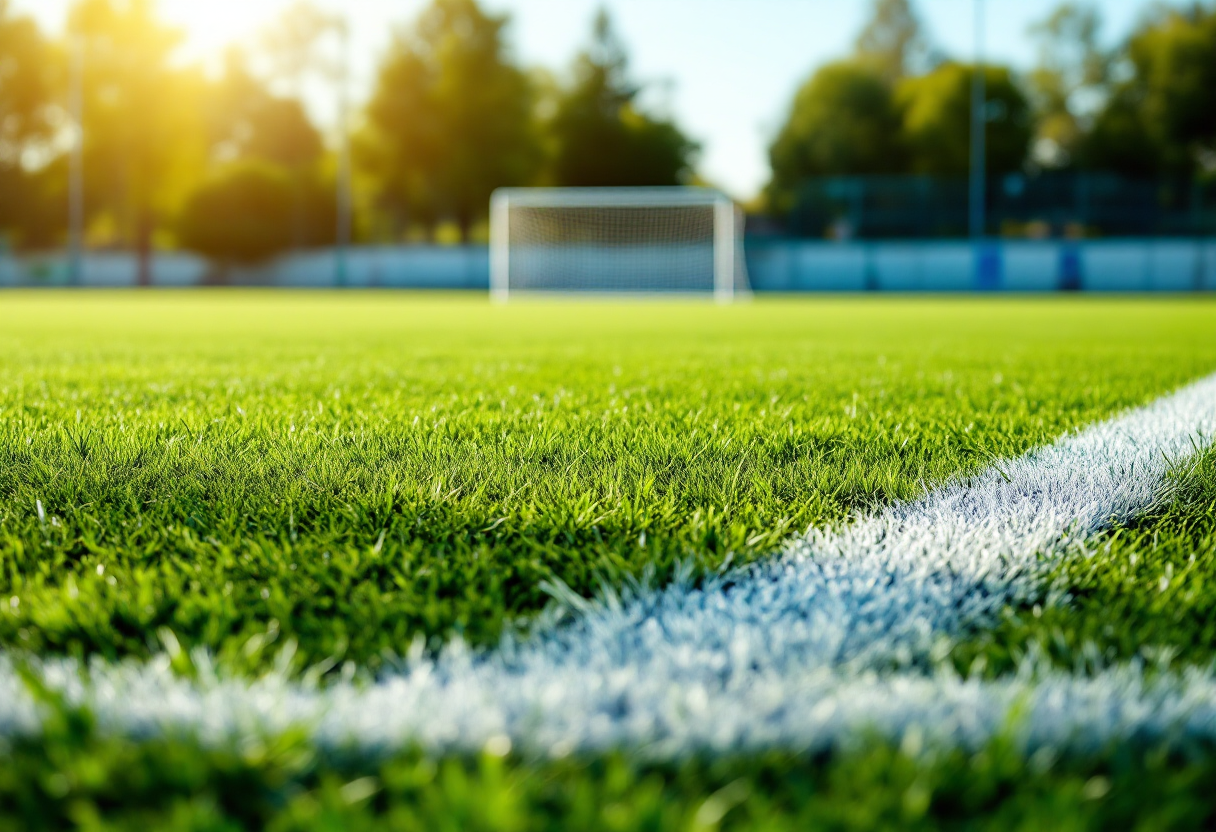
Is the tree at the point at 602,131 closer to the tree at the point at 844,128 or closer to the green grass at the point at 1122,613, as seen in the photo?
the tree at the point at 844,128

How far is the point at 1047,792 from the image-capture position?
85 centimetres

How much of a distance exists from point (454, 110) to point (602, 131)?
21.3 ft

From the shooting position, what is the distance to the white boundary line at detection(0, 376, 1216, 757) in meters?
0.94

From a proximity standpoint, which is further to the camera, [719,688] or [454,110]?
[454,110]

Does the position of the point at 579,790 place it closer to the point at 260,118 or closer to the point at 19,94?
the point at 19,94

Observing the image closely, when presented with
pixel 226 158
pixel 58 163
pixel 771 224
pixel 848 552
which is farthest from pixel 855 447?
pixel 226 158

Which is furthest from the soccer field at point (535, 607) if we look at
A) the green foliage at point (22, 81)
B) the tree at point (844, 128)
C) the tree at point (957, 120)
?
the green foliage at point (22, 81)

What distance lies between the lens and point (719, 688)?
1058 millimetres

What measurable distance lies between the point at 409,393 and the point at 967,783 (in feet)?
10.7

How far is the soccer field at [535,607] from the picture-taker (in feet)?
2.75

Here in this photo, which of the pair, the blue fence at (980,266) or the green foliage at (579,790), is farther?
the blue fence at (980,266)

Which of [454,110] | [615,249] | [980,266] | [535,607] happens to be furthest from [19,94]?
[535,607]

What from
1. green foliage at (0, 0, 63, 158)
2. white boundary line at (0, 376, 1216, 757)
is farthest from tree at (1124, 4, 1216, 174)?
white boundary line at (0, 376, 1216, 757)

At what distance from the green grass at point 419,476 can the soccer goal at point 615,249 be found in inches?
932
